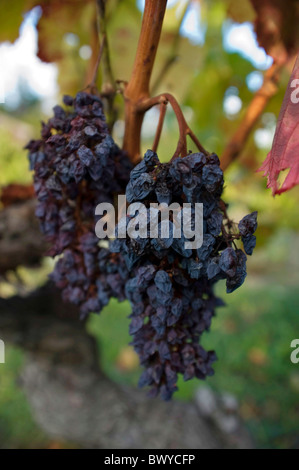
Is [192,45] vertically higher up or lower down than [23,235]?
higher up

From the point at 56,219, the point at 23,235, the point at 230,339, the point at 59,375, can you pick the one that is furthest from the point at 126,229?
the point at 230,339

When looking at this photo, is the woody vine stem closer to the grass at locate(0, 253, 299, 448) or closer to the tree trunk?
the tree trunk

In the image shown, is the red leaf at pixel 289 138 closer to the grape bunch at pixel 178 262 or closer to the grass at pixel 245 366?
the grape bunch at pixel 178 262

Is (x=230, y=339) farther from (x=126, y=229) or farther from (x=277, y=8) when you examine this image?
(x=126, y=229)

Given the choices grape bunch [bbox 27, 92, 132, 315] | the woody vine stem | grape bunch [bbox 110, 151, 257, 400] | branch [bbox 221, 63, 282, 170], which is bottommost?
grape bunch [bbox 110, 151, 257, 400]

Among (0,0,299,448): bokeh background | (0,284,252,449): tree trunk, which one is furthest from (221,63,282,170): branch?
(0,284,252,449): tree trunk

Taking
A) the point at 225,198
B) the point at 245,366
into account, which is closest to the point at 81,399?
the point at 225,198

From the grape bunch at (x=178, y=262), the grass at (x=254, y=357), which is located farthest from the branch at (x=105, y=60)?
the grass at (x=254, y=357)
